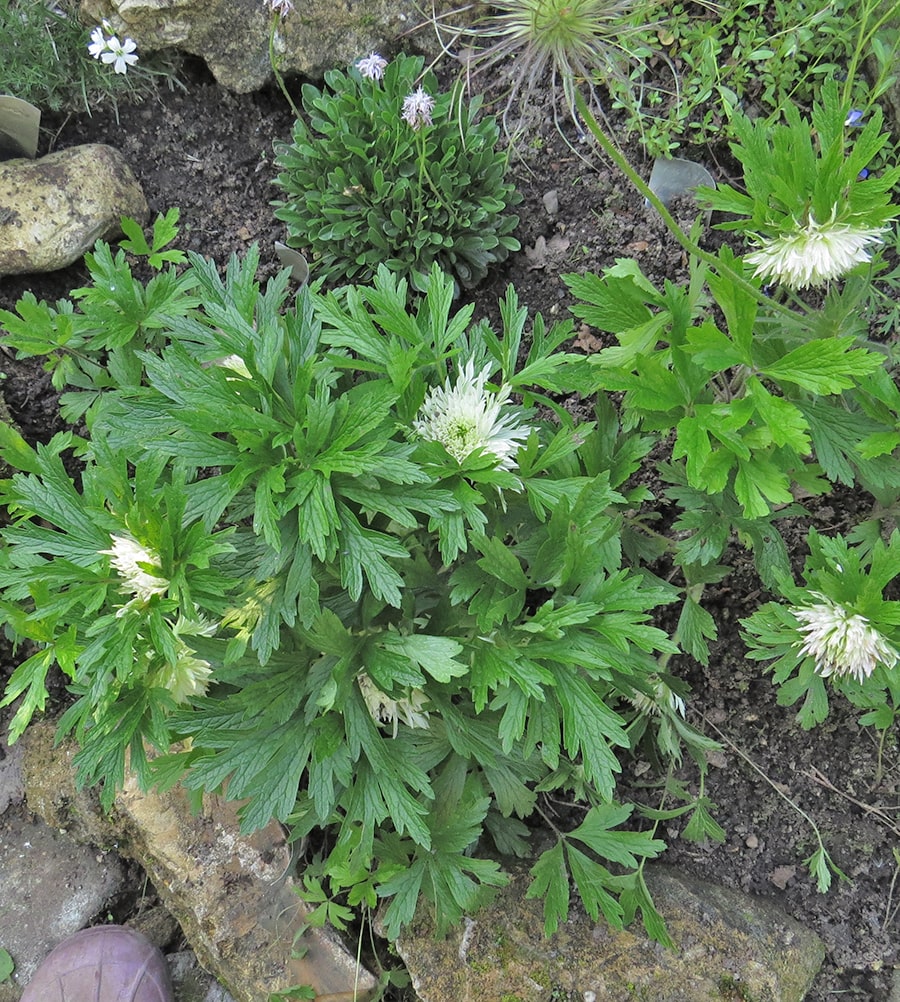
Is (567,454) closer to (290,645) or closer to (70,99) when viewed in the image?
(290,645)

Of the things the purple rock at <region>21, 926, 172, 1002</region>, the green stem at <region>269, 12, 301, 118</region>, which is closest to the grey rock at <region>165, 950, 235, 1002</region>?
the purple rock at <region>21, 926, 172, 1002</region>

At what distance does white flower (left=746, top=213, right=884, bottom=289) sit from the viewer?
1.52 m

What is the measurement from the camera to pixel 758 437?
1.59m

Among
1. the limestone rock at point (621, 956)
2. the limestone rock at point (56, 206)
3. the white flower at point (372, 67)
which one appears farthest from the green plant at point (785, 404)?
the limestone rock at point (56, 206)

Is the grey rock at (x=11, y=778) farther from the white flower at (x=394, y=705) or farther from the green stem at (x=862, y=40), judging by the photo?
the green stem at (x=862, y=40)

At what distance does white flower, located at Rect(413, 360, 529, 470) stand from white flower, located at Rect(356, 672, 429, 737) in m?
0.54

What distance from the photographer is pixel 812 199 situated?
5.02 feet

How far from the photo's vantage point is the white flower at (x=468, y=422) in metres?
1.57

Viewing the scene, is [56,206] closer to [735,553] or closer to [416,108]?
[416,108]

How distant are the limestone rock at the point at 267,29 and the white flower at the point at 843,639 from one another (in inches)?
99.1

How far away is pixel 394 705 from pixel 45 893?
1.78 meters

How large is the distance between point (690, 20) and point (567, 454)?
196 centimetres

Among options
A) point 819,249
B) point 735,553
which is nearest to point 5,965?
point 735,553

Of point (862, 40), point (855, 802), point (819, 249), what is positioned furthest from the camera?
point (855, 802)
